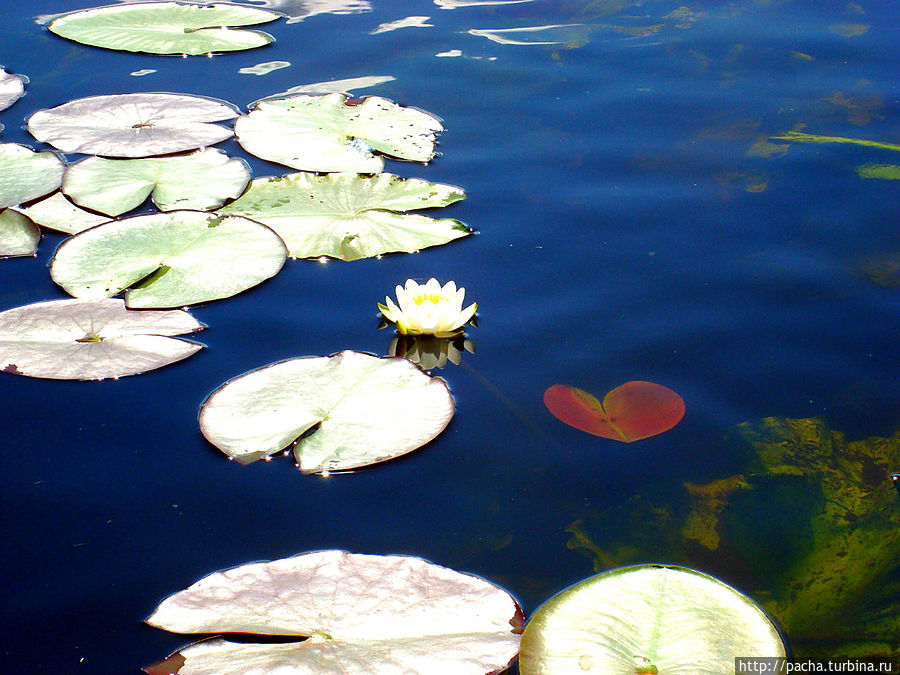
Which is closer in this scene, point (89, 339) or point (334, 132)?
point (89, 339)

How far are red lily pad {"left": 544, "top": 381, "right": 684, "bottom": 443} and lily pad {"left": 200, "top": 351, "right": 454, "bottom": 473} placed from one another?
271 mm

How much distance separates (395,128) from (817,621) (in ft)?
7.53

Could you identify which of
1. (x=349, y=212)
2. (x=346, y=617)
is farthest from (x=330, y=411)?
(x=349, y=212)

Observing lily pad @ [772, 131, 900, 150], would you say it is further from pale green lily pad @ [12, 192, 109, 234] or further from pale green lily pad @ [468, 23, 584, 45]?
pale green lily pad @ [12, 192, 109, 234]

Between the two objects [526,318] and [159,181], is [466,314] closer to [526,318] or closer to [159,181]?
[526,318]

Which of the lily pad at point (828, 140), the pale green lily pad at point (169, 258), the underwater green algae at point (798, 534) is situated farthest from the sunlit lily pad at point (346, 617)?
the lily pad at point (828, 140)

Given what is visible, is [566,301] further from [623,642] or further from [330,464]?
[623,642]

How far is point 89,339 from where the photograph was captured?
6.75ft

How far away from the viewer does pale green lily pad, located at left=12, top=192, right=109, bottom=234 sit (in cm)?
253

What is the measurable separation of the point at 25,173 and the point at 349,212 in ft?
3.69

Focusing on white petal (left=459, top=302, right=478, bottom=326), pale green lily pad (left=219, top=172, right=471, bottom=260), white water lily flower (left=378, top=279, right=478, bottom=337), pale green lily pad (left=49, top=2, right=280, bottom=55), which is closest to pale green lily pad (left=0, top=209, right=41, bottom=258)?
pale green lily pad (left=219, top=172, right=471, bottom=260)

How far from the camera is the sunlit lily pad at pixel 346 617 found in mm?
1290

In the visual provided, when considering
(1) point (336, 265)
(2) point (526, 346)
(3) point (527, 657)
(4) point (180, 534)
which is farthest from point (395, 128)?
(3) point (527, 657)

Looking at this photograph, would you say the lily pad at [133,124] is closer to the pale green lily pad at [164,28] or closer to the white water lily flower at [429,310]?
the pale green lily pad at [164,28]
